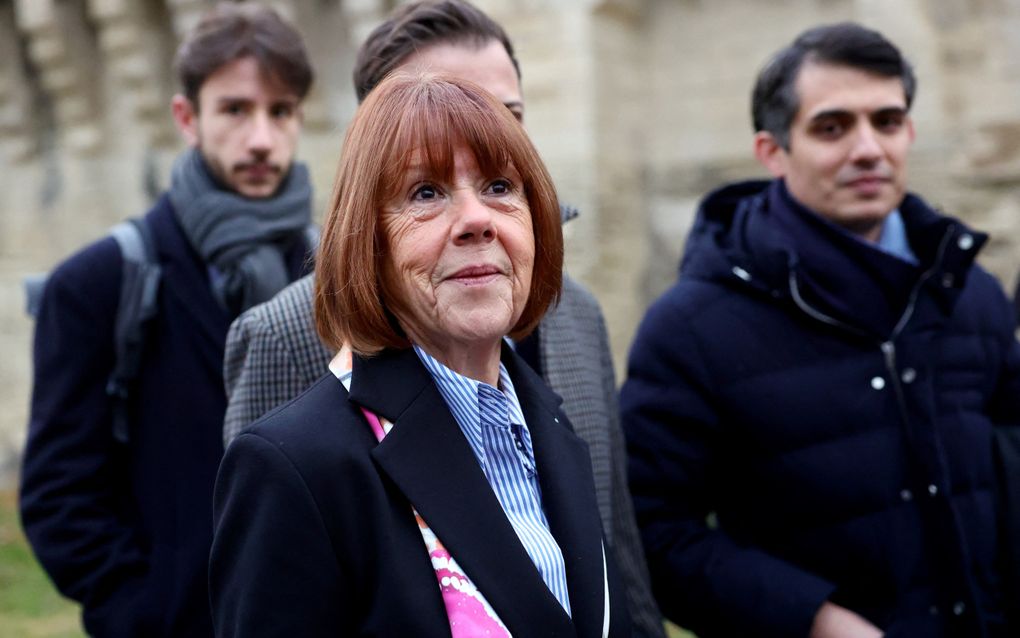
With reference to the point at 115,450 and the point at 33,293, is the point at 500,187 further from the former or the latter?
the point at 33,293

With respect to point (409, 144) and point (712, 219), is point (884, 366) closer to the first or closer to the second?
point (712, 219)

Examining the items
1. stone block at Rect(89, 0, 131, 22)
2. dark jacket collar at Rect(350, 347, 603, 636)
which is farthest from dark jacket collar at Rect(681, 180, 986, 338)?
stone block at Rect(89, 0, 131, 22)

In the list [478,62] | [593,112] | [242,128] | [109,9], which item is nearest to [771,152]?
[478,62]

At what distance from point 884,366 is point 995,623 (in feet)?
1.80

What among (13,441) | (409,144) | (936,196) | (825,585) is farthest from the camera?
(13,441)

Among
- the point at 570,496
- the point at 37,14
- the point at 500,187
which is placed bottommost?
the point at 570,496

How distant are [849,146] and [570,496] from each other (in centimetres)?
129

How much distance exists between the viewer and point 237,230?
2373 millimetres

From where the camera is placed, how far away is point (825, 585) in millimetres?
2168

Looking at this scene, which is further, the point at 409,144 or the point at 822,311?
the point at 822,311

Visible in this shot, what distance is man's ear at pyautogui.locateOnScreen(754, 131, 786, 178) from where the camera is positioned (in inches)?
101

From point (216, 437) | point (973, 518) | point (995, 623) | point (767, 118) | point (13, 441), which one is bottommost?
point (13, 441)

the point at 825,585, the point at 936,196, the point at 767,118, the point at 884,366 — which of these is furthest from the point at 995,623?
the point at 936,196

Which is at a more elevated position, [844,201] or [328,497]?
[844,201]
